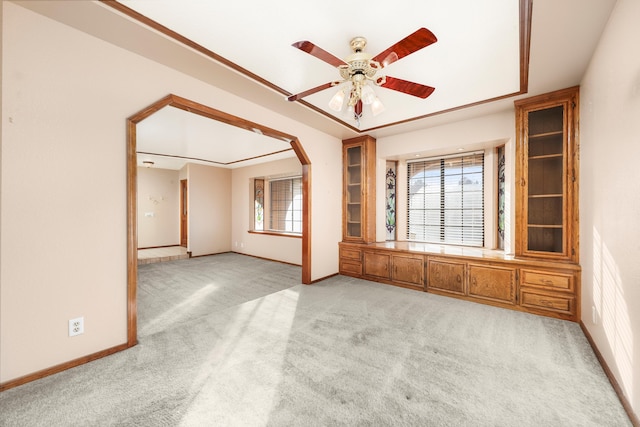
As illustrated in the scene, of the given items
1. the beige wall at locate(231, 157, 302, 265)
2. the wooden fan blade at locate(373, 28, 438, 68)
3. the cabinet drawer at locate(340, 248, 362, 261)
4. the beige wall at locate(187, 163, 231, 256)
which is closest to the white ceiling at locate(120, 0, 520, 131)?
the wooden fan blade at locate(373, 28, 438, 68)

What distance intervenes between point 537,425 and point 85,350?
3149 mm

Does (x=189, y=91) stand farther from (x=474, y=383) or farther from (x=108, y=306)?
(x=474, y=383)

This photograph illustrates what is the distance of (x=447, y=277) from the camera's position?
3.59 m

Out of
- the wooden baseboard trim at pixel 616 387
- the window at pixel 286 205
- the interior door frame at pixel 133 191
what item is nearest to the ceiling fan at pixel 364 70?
the interior door frame at pixel 133 191

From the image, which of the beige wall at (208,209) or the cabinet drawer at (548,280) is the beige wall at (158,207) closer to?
the beige wall at (208,209)

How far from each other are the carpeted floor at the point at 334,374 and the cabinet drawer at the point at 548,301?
160 mm

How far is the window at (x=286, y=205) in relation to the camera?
6.41m

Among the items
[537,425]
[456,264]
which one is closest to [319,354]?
[537,425]

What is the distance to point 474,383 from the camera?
5.79 ft

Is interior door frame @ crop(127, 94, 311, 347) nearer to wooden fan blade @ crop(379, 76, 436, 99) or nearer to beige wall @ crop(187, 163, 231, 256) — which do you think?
wooden fan blade @ crop(379, 76, 436, 99)

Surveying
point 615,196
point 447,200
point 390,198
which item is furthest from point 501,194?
point 615,196

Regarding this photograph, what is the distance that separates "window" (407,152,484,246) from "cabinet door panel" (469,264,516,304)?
36.2 inches

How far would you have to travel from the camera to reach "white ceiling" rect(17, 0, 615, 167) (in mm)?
1696

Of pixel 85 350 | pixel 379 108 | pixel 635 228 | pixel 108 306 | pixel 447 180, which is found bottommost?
pixel 85 350
